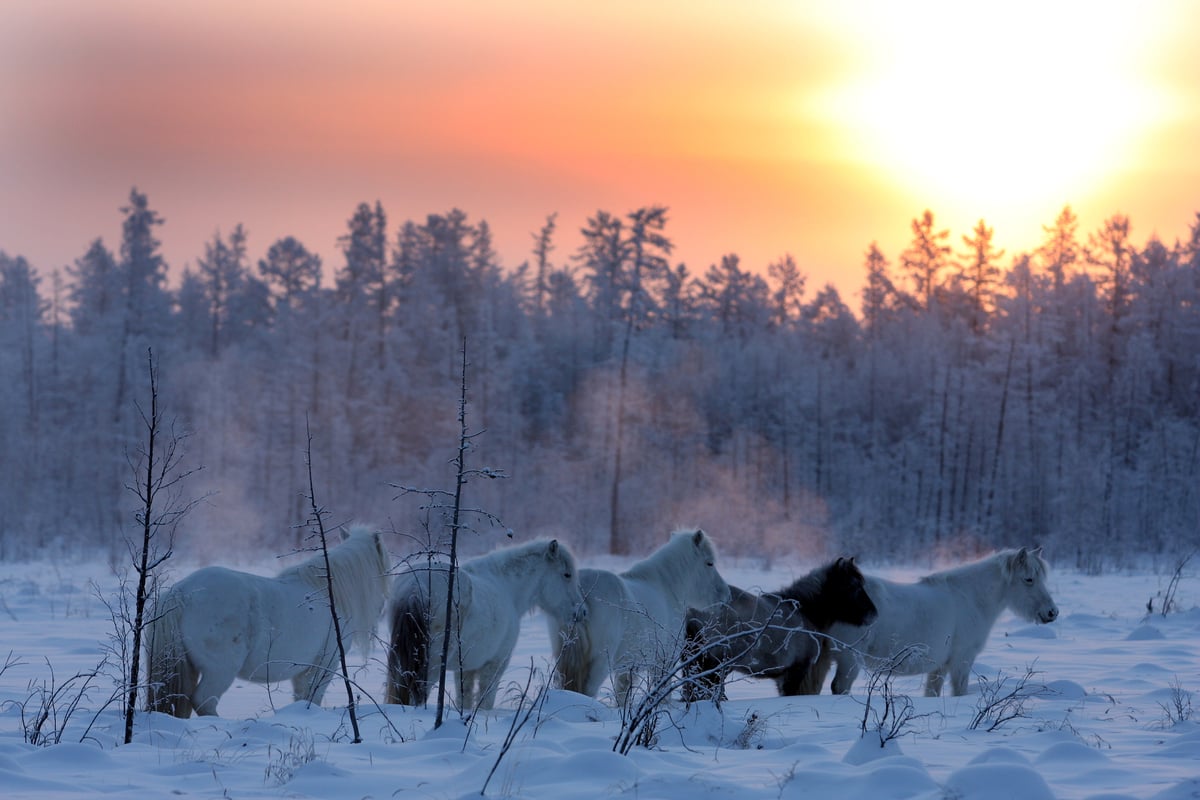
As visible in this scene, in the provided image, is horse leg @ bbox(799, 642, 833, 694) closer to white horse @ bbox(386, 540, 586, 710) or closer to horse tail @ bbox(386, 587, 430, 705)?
white horse @ bbox(386, 540, 586, 710)

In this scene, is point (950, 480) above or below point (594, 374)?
below

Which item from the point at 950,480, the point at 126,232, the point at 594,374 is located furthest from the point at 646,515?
the point at 126,232

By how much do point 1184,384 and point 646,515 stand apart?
91.6 feet

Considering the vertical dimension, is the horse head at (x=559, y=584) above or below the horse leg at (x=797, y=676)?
above

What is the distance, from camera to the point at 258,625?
718 cm

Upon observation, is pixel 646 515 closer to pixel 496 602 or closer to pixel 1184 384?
pixel 1184 384

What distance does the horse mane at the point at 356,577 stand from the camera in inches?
310

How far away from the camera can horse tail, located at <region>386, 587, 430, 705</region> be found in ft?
24.3

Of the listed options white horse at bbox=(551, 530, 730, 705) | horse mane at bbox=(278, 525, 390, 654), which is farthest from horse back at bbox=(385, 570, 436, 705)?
white horse at bbox=(551, 530, 730, 705)

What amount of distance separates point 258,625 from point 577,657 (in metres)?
2.44

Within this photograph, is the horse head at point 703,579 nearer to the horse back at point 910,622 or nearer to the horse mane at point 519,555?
the horse back at point 910,622

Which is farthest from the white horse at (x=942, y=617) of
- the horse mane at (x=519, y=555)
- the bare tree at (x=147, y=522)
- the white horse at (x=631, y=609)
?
the bare tree at (x=147, y=522)

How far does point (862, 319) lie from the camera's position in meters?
65.9

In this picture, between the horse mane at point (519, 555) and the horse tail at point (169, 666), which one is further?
the horse mane at point (519, 555)
